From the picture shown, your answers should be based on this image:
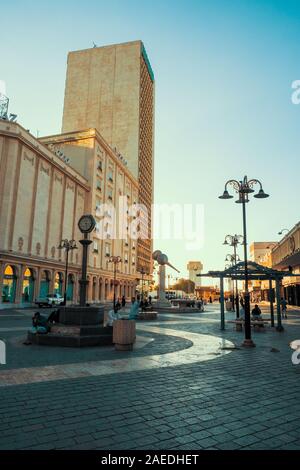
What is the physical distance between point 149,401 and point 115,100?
275ft

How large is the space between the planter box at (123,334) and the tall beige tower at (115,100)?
222 ft

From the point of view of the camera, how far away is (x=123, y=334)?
994cm

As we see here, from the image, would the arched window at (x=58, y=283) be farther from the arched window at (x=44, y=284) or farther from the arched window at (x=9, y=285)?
the arched window at (x=9, y=285)

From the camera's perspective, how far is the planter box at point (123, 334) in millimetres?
9953

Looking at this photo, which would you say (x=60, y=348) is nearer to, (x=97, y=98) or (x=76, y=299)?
(x=76, y=299)

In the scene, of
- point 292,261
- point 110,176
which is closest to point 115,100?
point 110,176

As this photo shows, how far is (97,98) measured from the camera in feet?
267

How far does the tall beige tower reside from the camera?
259ft

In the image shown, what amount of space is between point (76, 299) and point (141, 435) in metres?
45.8

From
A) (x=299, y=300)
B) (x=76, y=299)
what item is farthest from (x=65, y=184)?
(x=299, y=300)

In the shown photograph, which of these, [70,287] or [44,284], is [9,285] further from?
[70,287]

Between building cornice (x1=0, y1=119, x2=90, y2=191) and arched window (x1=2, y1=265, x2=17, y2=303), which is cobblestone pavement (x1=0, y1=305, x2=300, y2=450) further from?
building cornice (x1=0, y1=119, x2=90, y2=191)

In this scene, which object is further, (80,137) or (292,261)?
(80,137)

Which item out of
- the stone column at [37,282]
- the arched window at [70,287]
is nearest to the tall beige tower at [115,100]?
the arched window at [70,287]
